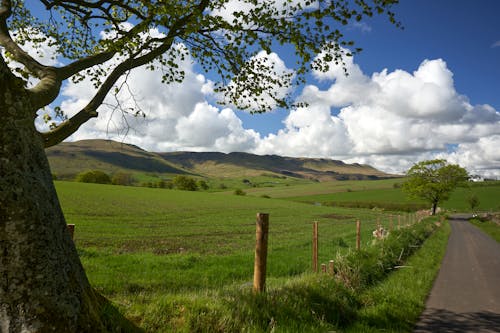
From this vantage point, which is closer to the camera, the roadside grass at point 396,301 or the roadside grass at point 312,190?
the roadside grass at point 396,301

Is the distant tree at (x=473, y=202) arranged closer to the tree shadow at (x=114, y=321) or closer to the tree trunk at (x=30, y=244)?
the tree shadow at (x=114, y=321)

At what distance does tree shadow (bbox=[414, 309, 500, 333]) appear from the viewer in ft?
23.5

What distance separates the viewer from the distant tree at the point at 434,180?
213 ft

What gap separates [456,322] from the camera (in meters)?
7.62

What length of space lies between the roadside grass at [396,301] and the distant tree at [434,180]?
58978 millimetres

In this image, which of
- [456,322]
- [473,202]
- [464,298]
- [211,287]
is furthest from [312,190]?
[456,322]

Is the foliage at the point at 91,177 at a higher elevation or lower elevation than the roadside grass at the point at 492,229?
higher

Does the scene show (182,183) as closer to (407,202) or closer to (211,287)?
(407,202)

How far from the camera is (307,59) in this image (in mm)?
8180

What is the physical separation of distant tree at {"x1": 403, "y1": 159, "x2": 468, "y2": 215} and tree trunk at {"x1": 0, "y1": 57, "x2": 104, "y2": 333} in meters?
70.7

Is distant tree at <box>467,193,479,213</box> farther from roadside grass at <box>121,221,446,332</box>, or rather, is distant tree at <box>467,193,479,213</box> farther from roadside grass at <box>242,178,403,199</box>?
roadside grass at <box>121,221,446,332</box>

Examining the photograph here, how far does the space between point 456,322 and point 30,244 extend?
335 inches

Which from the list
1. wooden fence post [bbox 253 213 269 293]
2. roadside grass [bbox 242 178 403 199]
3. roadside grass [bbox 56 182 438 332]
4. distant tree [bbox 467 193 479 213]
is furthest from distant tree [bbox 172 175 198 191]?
wooden fence post [bbox 253 213 269 293]

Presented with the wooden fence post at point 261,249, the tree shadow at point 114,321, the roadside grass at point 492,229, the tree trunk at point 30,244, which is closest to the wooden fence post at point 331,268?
the wooden fence post at point 261,249
